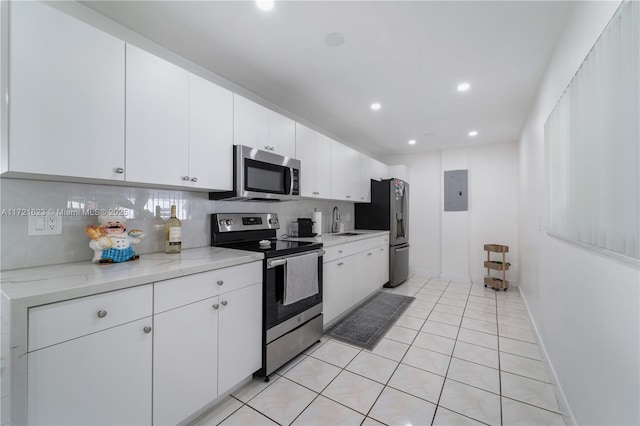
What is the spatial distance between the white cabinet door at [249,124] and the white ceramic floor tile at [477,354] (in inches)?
99.8

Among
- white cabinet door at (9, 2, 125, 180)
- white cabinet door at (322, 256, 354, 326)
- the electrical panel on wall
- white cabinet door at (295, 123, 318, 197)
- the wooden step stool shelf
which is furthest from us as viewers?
the electrical panel on wall

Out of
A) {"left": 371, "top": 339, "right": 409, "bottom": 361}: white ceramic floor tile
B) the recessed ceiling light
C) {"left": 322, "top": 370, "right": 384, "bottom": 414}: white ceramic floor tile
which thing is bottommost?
{"left": 322, "top": 370, "right": 384, "bottom": 414}: white ceramic floor tile

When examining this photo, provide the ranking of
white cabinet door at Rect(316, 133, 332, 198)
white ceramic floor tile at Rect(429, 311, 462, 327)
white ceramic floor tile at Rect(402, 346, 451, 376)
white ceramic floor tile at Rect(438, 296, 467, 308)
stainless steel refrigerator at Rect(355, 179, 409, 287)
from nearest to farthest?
white ceramic floor tile at Rect(402, 346, 451, 376) < white ceramic floor tile at Rect(429, 311, 462, 327) < white cabinet door at Rect(316, 133, 332, 198) < white ceramic floor tile at Rect(438, 296, 467, 308) < stainless steel refrigerator at Rect(355, 179, 409, 287)

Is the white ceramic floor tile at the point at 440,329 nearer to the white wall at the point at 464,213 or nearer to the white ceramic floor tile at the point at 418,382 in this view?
the white ceramic floor tile at the point at 418,382

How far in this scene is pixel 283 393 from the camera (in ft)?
5.74

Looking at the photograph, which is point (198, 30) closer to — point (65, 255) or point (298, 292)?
point (65, 255)

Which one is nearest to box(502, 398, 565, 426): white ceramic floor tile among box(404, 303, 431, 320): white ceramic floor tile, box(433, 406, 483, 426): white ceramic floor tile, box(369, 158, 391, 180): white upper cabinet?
box(433, 406, 483, 426): white ceramic floor tile

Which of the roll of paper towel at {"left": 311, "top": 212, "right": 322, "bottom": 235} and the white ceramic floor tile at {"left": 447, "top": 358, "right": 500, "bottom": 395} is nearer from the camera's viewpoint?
the white ceramic floor tile at {"left": 447, "top": 358, "right": 500, "bottom": 395}

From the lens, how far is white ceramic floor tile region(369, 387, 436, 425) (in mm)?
1521

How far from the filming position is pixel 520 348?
7.63ft

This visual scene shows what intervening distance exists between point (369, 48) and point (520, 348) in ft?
9.59

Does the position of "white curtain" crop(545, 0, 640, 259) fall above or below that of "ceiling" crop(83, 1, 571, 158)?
below

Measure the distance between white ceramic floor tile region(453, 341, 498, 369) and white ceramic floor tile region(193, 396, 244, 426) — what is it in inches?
72.0

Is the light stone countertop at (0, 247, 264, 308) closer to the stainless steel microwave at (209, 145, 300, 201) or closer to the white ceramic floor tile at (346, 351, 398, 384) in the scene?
the stainless steel microwave at (209, 145, 300, 201)
